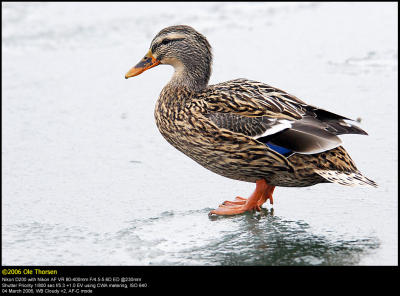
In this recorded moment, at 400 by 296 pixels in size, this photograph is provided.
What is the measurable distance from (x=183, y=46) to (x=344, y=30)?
4581 millimetres

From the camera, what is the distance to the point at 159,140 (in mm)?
6137

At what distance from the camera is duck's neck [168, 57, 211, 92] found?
504 centimetres

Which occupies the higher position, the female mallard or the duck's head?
the duck's head

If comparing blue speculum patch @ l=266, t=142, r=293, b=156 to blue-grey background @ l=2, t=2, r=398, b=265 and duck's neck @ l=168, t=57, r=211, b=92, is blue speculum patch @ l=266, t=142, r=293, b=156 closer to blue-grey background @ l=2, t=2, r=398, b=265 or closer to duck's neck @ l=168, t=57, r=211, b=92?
blue-grey background @ l=2, t=2, r=398, b=265

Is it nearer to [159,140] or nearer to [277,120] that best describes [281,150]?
[277,120]

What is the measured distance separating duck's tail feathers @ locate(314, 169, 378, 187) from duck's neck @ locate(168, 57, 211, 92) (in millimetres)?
1183

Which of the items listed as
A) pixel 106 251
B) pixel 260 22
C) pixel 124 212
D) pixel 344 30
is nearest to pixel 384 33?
pixel 344 30

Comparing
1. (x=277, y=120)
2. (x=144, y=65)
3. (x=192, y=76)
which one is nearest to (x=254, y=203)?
(x=277, y=120)

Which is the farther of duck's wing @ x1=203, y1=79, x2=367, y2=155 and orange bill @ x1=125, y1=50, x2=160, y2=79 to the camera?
orange bill @ x1=125, y1=50, x2=160, y2=79

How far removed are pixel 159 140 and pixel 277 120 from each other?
6.06 ft

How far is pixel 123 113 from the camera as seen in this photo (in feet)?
22.3

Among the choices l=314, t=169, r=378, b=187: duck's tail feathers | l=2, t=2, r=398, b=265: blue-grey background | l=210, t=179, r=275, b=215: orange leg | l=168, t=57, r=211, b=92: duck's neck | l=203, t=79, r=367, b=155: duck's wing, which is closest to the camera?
l=2, t=2, r=398, b=265: blue-grey background

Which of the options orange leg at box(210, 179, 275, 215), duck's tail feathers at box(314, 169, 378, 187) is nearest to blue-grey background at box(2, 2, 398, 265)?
orange leg at box(210, 179, 275, 215)

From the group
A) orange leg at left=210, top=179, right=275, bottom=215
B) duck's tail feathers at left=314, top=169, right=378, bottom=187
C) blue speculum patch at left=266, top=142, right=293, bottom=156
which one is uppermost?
blue speculum patch at left=266, top=142, right=293, bottom=156
